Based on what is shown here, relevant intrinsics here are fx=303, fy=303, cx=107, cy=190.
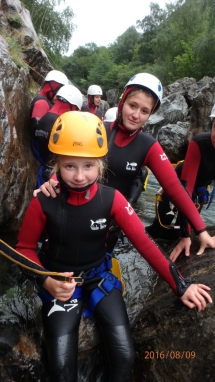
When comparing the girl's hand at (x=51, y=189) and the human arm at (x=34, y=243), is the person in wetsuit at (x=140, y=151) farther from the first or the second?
the human arm at (x=34, y=243)

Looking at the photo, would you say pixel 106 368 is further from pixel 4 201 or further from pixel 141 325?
pixel 4 201

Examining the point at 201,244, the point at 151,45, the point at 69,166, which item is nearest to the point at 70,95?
the point at 69,166

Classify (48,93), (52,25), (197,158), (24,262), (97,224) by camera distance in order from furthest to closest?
(52,25), (48,93), (197,158), (97,224), (24,262)

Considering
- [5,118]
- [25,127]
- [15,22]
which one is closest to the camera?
[5,118]

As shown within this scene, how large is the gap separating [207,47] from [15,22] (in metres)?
27.7

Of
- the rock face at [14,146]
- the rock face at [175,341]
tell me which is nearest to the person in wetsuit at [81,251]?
the rock face at [175,341]

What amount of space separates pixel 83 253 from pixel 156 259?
605mm

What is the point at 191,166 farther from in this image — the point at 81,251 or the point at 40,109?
the point at 40,109

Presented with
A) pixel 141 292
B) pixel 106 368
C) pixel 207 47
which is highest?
pixel 207 47

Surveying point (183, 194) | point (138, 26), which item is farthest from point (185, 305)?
point (138, 26)

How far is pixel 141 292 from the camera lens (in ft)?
11.5

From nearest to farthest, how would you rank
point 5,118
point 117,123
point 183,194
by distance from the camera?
point 183,194 → point 117,123 → point 5,118
